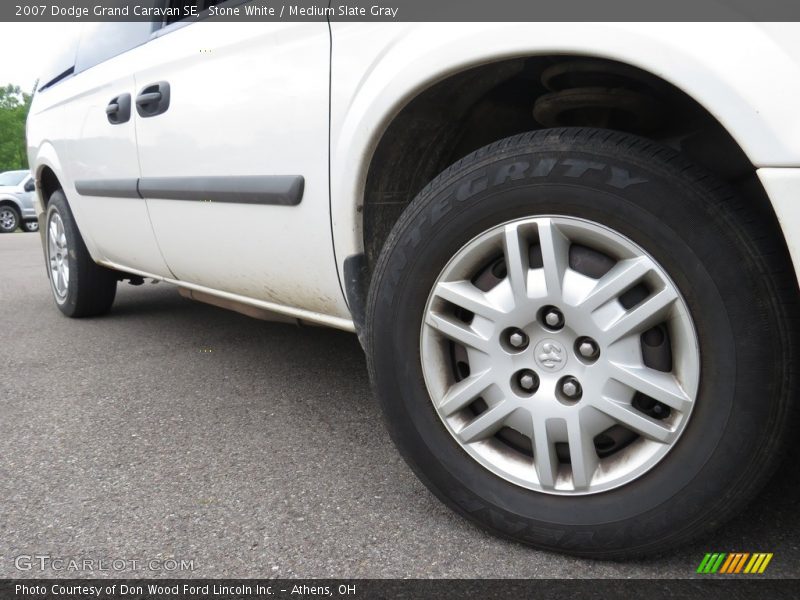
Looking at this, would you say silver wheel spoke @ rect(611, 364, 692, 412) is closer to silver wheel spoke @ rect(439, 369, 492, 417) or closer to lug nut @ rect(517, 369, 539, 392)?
lug nut @ rect(517, 369, 539, 392)

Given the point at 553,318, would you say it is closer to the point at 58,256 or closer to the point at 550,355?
the point at 550,355

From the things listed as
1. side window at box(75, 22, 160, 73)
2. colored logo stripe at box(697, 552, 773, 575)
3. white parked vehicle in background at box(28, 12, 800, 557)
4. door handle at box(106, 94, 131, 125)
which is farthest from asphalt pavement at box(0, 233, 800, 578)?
side window at box(75, 22, 160, 73)

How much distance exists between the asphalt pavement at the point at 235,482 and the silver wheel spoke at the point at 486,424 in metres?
0.22

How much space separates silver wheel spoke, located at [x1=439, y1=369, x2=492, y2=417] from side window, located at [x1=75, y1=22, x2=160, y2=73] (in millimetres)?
1908

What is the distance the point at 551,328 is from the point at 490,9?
621mm

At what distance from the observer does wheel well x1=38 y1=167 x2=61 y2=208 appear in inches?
154

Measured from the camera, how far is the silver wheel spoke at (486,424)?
1.50 meters

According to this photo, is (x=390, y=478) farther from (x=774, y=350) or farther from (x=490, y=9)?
(x=490, y=9)

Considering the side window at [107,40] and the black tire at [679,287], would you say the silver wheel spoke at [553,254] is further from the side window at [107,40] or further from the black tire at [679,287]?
the side window at [107,40]

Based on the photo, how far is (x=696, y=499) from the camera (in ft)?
4.37

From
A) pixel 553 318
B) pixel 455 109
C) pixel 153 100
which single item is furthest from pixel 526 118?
pixel 153 100

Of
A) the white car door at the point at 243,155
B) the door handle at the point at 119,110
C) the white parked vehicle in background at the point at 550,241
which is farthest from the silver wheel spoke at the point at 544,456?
the door handle at the point at 119,110

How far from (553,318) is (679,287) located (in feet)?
0.80

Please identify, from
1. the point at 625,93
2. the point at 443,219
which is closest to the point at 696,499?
the point at 443,219
